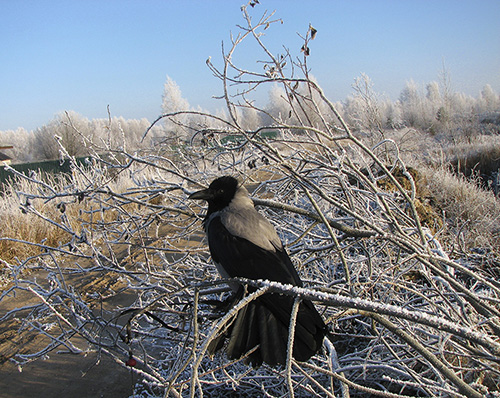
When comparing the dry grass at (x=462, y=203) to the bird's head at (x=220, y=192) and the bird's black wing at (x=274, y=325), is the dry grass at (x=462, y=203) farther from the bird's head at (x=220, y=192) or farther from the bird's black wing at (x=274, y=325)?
the bird's black wing at (x=274, y=325)

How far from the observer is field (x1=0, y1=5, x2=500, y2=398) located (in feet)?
5.69

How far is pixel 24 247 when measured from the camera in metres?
6.69

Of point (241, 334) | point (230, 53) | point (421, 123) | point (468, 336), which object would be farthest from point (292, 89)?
point (421, 123)

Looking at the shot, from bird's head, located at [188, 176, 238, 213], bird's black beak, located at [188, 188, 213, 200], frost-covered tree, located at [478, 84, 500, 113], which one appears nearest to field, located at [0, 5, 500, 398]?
bird's head, located at [188, 176, 238, 213]

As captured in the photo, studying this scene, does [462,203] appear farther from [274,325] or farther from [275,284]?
[275,284]

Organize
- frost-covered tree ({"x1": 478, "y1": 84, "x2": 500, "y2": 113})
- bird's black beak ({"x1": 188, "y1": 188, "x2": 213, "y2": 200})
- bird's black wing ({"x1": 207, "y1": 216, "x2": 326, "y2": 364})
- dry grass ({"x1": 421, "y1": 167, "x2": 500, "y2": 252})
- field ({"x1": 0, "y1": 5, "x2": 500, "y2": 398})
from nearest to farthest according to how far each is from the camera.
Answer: bird's black wing ({"x1": 207, "y1": 216, "x2": 326, "y2": 364}) < field ({"x1": 0, "y1": 5, "x2": 500, "y2": 398}) < bird's black beak ({"x1": 188, "y1": 188, "x2": 213, "y2": 200}) < dry grass ({"x1": 421, "y1": 167, "x2": 500, "y2": 252}) < frost-covered tree ({"x1": 478, "y1": 84, "x2": 500, "y2": 113})

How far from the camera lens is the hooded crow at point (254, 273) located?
149 centimetres

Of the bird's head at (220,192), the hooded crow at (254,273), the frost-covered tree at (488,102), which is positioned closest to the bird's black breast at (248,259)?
the hooded crow at (254,273)

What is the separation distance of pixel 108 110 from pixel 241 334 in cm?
231

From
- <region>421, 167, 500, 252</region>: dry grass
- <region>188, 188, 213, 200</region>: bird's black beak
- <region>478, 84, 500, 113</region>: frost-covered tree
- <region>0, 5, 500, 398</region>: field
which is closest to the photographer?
<region>0, 5, 500, 398</region>: field

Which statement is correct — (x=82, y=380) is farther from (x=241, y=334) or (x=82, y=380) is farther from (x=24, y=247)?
(x=24, y=247)

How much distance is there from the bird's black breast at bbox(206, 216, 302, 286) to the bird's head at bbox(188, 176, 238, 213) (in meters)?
0.34

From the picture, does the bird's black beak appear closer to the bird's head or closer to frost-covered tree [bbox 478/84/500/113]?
the bird's head

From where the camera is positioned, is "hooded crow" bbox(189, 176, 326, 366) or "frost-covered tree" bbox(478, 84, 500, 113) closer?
"hooded crow" bbox(189, 176, 326, 366)
